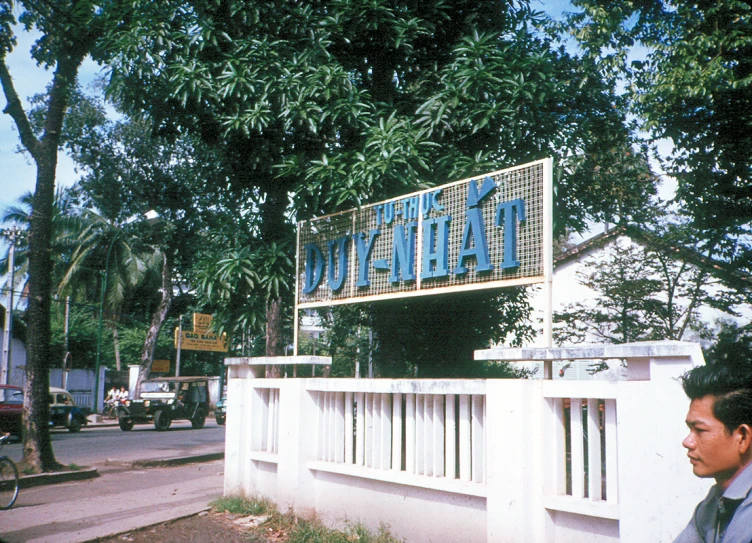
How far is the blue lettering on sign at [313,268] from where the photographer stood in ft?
25.6

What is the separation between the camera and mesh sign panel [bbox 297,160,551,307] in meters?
5.69

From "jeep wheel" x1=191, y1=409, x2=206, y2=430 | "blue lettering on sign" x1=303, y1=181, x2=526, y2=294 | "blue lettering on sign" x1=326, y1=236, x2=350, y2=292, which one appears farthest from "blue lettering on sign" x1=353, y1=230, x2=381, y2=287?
"jeep wheel" x1=191, y1=409, x2=206, y2=430

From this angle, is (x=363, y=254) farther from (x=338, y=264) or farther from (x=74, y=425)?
(x=74, y=425)

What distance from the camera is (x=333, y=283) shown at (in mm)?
7621

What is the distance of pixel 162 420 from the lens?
84.5 ft

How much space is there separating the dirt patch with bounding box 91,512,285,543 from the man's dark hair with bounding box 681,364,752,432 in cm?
521

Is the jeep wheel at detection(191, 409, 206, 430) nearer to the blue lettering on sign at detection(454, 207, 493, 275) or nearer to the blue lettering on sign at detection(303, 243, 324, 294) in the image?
the blue lettering on sign at detection(303, 243, 324, 294)

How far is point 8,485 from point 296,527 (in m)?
4.08

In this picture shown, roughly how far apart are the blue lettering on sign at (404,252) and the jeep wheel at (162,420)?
69.1 ft

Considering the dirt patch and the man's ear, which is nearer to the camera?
the man's ear

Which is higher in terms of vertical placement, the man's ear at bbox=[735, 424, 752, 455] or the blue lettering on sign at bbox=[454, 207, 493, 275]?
the blue lettering on sign at bbox=[454, 207, 493, 275]

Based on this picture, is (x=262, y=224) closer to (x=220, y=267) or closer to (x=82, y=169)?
(x=220, y=267)

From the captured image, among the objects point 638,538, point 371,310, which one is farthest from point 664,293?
point 638,538

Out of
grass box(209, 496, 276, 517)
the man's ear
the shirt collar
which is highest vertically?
the man's ear
